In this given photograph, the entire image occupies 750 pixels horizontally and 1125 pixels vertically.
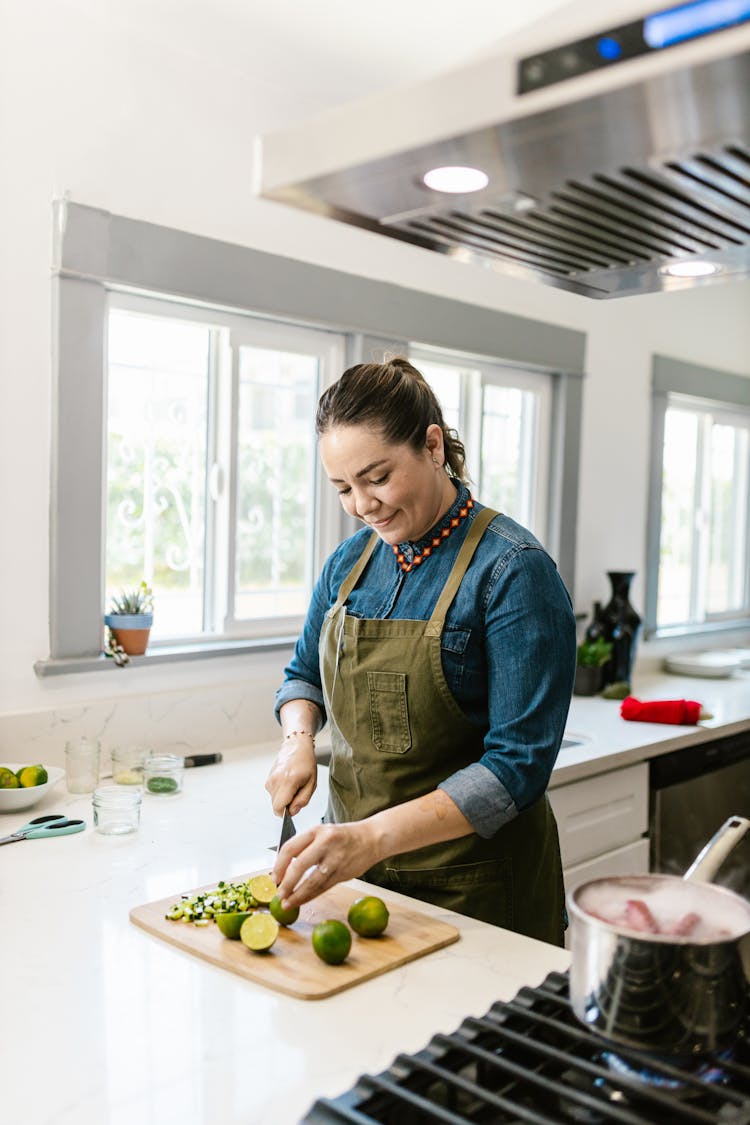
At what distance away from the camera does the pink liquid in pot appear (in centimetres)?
103

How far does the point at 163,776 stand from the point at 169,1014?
1.08 metres

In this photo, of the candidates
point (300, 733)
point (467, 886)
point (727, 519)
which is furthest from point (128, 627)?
point (727, 519)

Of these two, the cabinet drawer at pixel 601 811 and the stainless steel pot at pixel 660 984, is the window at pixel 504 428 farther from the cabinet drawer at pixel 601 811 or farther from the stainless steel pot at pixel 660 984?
the stainless steel pot at pixel 660 984

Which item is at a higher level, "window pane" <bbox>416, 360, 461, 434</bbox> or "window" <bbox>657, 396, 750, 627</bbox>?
"window pane" <bbox>416, 360, 461, 434</bbox>

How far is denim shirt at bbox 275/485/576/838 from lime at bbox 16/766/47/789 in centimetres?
80

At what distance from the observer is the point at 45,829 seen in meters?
1.93

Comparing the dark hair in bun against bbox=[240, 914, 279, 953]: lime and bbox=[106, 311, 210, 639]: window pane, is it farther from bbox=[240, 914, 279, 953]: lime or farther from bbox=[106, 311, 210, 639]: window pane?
bbox=[106, 311, 210, 639]: window pane

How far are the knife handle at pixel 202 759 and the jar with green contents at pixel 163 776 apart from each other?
0.24 m

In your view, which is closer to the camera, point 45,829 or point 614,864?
point 45,829

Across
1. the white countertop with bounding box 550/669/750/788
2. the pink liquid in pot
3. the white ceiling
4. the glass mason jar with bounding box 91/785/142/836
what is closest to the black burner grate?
the pink liquid in pot

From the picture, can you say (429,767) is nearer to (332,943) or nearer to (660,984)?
(332,943)

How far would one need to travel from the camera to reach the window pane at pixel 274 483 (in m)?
2.90

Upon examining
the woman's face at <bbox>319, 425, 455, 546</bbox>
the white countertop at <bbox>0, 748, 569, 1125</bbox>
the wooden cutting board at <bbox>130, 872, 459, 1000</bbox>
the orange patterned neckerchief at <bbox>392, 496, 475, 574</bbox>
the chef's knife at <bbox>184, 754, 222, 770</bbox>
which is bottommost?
the chef's knife at <bbox>184, 754, 222, 770</bbox>

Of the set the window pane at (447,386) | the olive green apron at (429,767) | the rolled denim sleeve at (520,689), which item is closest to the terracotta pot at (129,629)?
the olive green apron at (429,767)
